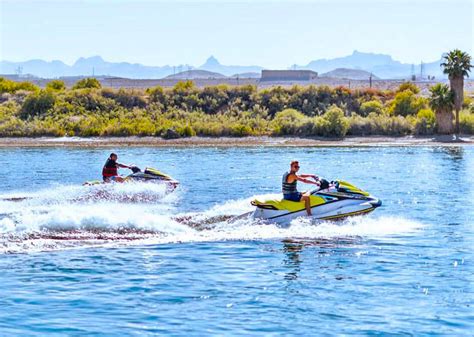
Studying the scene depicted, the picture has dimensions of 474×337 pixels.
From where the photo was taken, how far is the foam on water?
2092cm

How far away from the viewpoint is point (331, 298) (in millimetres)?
16031

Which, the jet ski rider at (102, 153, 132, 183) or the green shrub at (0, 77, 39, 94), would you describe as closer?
the jet ski rider at (102, 153, 132, 183)

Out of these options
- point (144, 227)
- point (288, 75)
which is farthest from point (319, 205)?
point (288, 75)

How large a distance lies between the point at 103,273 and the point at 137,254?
1.93 meters

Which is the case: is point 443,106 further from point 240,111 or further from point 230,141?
point 240,111

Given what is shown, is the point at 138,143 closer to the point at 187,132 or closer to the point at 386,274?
the point at 187,132

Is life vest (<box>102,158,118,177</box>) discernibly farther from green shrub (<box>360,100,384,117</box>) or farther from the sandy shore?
green shrub (<box>360,100,384,117</box>)

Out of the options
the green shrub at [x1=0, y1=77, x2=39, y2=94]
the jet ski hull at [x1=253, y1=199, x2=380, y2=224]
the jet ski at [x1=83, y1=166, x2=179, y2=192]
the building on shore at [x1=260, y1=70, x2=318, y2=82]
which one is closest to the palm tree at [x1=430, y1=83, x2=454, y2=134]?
the jet ski at [x1=83, y1=166, x2=179, y2=192]

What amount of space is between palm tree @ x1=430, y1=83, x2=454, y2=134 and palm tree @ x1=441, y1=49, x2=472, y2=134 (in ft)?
1.42

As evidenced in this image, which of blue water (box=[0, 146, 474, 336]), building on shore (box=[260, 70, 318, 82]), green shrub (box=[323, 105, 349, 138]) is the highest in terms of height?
building on shore (box=[260, 70, 318, 82])

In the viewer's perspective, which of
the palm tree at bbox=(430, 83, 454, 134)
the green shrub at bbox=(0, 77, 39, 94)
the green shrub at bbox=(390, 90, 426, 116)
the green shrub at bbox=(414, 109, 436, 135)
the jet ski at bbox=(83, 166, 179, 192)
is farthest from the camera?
the green shrub at bbox=(0, 77, 39, 94)

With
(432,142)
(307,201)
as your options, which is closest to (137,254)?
(307,201)

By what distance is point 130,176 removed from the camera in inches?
1168

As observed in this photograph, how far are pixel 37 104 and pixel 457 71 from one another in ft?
119
